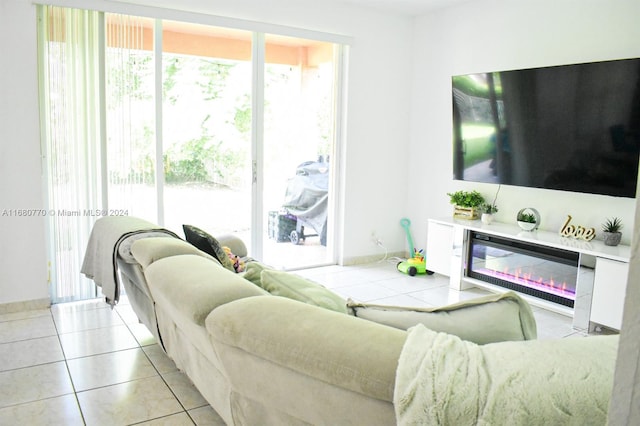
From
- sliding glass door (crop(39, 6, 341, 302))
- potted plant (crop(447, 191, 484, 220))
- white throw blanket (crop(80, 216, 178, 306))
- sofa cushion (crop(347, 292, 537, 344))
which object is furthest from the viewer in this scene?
potted plant (crop(447, 191, 484, 220))

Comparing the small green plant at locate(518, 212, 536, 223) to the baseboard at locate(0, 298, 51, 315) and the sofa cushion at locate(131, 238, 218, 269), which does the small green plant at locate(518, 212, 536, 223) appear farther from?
the baseboard at locate(0, 298, 51, 315)

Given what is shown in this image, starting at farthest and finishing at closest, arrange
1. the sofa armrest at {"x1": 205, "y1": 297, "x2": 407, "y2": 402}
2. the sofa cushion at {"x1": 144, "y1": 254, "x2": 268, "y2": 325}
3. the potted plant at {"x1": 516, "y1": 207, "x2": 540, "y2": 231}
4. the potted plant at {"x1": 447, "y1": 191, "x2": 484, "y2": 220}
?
the potted plant at {"x1": 447, "y1": 191, "x2": 484, "y2": 220}
the potted plant at {"x1": 516, "y1": 207, "x2": 540, "y2": 231}
the sofa cushion at {"x1": 144, "y1": 254, "x2": 268, "y2": 325}
the sofa armrest at {"x1": 205, "y1": 297, "x2": 407, "y2": 402}

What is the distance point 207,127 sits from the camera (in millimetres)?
4543

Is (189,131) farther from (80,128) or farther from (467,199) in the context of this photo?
(467,199)

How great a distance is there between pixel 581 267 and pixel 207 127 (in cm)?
324

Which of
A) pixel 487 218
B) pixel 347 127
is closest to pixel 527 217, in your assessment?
pixel 487 218

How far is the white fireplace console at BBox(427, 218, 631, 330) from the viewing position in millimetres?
3436

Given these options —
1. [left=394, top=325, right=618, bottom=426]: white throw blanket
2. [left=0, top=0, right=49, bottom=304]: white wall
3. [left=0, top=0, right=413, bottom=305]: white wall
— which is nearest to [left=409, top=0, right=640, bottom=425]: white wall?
[left=0, top=0, right=413, bottom=305]: white wall

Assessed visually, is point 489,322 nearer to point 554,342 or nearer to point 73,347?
point 554,342

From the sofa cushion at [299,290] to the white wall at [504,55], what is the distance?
2896 mm

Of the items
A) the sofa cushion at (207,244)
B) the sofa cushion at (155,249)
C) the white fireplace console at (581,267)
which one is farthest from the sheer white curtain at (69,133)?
the white fireplace console at (581,267)

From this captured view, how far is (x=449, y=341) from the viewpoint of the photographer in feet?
3.90

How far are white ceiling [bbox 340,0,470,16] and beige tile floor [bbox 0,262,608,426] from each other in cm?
285

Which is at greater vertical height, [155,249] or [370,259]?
[155,249]
